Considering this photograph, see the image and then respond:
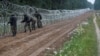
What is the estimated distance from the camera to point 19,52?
16.0 m


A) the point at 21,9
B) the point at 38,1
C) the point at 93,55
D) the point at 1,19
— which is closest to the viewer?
the point at 93,55

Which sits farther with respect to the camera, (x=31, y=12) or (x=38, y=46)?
(x=31, y=12)

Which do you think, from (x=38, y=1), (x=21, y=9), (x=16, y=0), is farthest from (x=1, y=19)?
(x=38, y=1)

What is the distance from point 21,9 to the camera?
30.9 metres

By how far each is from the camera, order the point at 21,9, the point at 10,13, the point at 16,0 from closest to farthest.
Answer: the point at 10,13, the point at 21,9, the point at 16,0

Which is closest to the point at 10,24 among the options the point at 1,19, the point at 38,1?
the point at 1,19

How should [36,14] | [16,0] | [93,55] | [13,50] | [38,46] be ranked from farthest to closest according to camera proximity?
[16,0] → [36,14] → [38,46] → [13,50] → [93,55]

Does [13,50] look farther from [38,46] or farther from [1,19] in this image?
[1,19]

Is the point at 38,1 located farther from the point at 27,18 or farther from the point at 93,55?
the point at 93,55

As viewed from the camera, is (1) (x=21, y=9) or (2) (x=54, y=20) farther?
(2) (x=54, y=20)

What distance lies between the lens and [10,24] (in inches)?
998

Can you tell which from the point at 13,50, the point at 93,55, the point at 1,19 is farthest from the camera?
the point at 1,19

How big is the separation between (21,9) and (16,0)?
14.1 meters

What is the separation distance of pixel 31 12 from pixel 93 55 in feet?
61.8
